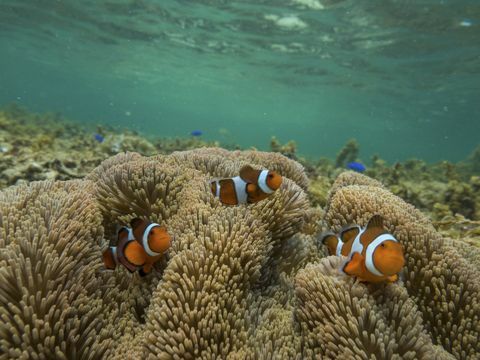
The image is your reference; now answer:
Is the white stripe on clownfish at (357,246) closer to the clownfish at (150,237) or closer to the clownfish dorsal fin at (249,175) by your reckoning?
the clownfish dorsal fin at (249,175)

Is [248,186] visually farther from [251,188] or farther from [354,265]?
[354,265]

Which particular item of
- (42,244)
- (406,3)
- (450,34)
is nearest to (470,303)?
(42,244)

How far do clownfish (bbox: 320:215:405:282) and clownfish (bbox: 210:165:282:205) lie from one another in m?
0.63

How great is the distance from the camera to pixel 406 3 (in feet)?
51.9

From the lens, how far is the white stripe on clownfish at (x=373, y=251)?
1.76 m

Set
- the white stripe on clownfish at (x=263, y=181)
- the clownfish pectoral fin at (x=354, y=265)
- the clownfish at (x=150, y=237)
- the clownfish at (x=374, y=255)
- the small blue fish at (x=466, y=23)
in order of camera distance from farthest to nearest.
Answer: the small blue fish at (x=466, y=23)
the white stripe on clownfish at (x=263, y=181)
the clownfish at (x=150, y=237)
the clownfish pectoral fin at (x=354, y=265)
the clownfish at (x=374, y=255)

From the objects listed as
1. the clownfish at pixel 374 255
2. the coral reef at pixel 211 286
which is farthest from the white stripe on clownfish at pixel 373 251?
the coral reef at pixel 211 286

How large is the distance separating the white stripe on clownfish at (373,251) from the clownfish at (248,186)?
0.77 metres

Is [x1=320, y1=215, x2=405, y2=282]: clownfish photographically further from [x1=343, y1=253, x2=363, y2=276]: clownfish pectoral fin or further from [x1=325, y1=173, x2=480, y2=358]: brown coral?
[x1=325, y1=173, x2=480, y2=358]: brown coral

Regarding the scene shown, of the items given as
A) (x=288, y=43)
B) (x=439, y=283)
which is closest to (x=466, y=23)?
(x=288, y=43)

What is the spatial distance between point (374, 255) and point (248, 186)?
0.94 metres

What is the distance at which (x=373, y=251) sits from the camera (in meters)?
1.74

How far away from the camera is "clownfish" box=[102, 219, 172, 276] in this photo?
6.98 feet

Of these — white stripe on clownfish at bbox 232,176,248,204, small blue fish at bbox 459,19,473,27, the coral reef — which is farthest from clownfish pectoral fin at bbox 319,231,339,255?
Answer: small blue fish at bbox 459,19,473,27
